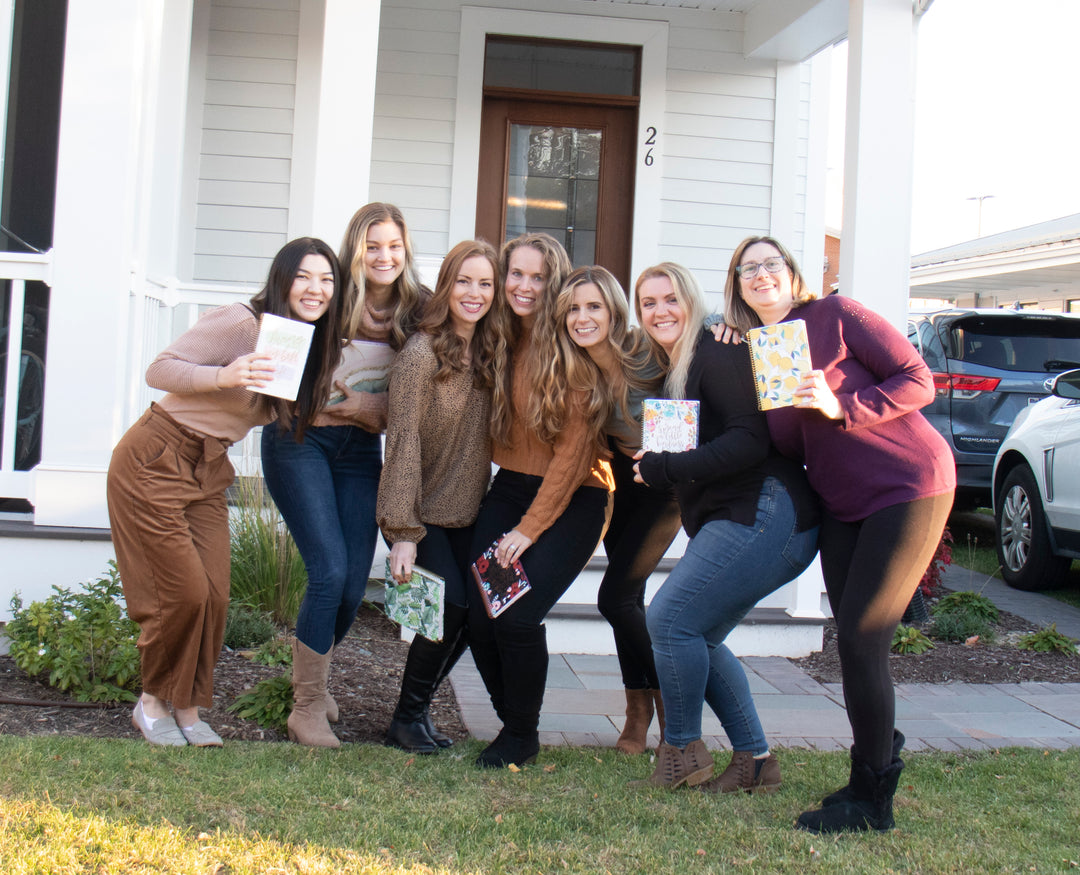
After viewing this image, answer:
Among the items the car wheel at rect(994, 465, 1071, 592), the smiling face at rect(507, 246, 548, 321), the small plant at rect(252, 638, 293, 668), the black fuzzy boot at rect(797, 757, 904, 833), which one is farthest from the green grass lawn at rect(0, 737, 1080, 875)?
the car wheel at rect(994, 465, 1071, 592)

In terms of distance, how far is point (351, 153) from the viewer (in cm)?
470

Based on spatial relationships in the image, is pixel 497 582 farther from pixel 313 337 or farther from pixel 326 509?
pixel 313 337

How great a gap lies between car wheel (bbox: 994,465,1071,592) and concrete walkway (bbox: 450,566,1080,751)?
2.26 metres

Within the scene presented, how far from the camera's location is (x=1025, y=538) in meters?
7.13

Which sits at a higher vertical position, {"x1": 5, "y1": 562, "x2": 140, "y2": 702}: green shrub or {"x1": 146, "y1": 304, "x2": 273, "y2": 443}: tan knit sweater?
{"x1": 146, "y1": 304, "x2": 273, "y2": 443}: tan knit sweater

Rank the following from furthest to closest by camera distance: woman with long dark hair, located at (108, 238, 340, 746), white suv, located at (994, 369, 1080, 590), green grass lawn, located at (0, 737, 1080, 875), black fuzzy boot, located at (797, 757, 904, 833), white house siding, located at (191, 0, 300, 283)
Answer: white house siding, located at (191, 0, 300, 283) < white suv, located at (994, 369, 1080, 590) < woman with long dark hair, located at (108, 238, 340, 746) < black fuzzy boot, located at (797, 757, 904, 833) < green grass lawn, located at (0, 737, 1080, 875)

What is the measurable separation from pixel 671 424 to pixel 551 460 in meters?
0.54

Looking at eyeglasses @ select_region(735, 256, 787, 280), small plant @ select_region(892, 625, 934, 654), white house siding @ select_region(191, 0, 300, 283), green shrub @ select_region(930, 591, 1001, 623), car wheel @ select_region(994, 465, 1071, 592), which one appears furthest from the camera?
car wheel @ select_region(994, 465, 1071, 592)

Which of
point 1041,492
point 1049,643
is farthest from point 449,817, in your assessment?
point 1041,492

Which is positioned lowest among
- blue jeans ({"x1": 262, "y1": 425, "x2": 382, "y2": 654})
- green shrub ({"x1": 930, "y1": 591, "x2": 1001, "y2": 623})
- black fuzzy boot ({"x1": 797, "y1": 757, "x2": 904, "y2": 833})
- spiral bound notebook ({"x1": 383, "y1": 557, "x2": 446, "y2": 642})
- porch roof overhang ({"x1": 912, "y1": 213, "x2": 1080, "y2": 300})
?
green shrub ({"x1": 930, "y1": 591, "x2": 1001, "y2": 623})

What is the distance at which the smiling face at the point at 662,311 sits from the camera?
127 inches

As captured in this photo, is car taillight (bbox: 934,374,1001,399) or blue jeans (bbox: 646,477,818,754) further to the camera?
car taillight (bbox: 934,374,1001,399)

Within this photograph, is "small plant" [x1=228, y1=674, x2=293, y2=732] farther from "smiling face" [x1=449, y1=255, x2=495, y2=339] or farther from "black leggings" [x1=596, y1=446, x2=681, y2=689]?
"smiling face" [x1=449, y1=255, x2=495, y2=339]

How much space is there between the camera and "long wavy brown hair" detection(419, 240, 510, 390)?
342 cm
